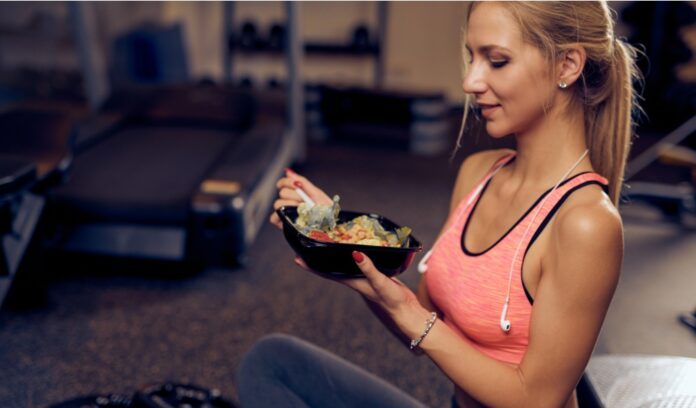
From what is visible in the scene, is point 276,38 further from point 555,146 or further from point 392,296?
point 392,296

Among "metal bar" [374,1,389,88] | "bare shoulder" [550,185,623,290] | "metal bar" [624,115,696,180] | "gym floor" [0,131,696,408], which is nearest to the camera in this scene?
"bare shoulder" [550,185,623,290]

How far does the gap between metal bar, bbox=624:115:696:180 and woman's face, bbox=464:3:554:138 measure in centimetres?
235

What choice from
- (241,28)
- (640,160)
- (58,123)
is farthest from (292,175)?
(241,28)

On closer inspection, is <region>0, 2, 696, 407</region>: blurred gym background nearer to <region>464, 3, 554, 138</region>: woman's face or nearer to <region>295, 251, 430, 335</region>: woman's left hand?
<region>464, 3, 554, 138</region>: woman's face

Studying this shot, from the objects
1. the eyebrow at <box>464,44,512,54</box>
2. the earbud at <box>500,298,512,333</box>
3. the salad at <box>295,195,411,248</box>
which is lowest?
the earbud at <box>500,298,512,333</box>

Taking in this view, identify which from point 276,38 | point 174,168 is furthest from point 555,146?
point 276,38

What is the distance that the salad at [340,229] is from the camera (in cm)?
91

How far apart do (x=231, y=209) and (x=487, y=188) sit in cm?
144

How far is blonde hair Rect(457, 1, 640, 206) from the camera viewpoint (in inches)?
32.6

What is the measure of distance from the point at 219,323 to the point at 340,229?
4.32 ft

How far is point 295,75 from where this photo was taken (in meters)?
3.56

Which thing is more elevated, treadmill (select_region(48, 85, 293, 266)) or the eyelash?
the eyelash

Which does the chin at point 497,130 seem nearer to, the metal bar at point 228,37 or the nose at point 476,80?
the nose at point 476,80

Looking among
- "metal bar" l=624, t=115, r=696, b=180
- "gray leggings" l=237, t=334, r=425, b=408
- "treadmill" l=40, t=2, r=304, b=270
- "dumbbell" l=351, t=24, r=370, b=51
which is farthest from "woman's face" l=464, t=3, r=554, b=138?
"dumbbell" l=351, t=24, r=370, b=51
